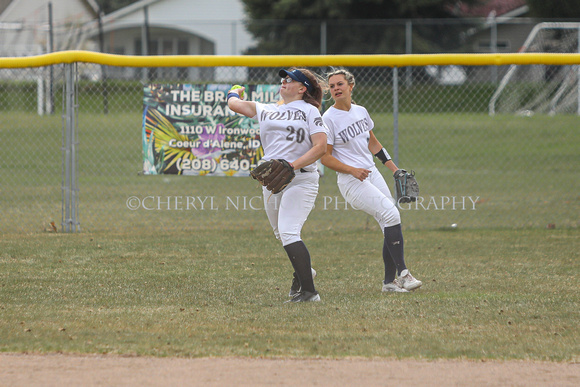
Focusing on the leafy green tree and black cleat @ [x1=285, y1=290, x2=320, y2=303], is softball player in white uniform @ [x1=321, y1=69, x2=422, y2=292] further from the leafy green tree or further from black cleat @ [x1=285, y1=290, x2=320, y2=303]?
the leafy green tree

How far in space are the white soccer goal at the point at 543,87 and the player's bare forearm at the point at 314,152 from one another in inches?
623

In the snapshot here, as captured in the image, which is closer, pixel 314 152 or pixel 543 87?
pixel 314 152

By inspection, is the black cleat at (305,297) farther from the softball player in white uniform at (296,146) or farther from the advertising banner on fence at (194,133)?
the advertising banner on fence at (194,133)

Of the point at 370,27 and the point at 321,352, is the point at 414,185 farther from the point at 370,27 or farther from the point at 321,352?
the point at 370,27

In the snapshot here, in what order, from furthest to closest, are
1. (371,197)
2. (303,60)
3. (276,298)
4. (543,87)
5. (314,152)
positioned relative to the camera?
(543,87) < (303,60) < (371,197) < (276,298) < (314,152)

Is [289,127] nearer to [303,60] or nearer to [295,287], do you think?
[295,287]

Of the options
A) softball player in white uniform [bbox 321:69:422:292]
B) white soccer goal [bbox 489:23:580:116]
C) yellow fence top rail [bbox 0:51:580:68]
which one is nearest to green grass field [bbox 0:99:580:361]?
softball player in white uniform [bbox 321:69:422:292]

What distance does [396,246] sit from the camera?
5898 millimetres

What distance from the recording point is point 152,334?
4.57 m

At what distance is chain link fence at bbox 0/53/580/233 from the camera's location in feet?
32.0

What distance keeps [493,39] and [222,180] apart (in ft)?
41.6
